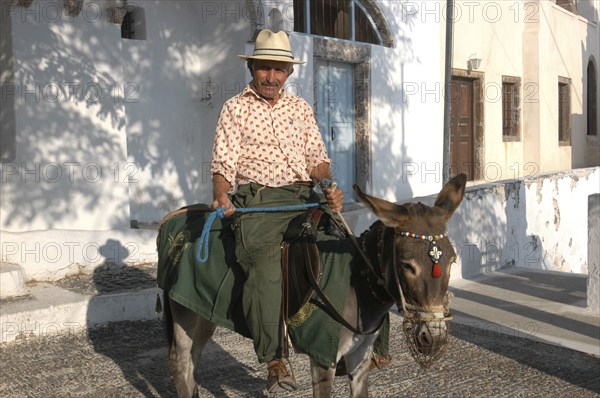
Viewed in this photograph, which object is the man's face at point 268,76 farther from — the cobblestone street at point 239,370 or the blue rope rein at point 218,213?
the cobblestone street at point 239,370

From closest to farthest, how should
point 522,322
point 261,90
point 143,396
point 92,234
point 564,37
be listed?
1. point 261,90
2. point 143,396
3. point 522,322
4. point 92,234
5. point 564,37

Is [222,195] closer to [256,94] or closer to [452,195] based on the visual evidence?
[256,94]

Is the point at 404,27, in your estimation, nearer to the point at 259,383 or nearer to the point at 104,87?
the point at 104,87

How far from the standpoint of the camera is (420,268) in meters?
3.36

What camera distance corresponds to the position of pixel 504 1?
60.1 feet

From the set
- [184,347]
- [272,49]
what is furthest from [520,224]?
[272,49]

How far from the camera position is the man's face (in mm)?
4469

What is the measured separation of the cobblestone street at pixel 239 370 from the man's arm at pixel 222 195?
1.88m

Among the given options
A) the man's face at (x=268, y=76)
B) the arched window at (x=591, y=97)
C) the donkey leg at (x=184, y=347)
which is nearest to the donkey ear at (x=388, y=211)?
the man's face at (x=268, y=76)

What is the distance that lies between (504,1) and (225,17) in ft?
32.1

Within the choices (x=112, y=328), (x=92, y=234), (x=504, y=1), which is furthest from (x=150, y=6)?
(x=504, y=1)

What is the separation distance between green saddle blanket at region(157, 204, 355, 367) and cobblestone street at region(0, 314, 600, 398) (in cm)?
134

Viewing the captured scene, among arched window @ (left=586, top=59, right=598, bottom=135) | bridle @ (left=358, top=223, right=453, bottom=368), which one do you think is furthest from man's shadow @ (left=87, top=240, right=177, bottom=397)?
arched window @ (left=586, top=59, right=598, bottom=135)

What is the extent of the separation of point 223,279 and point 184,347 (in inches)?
29.4
